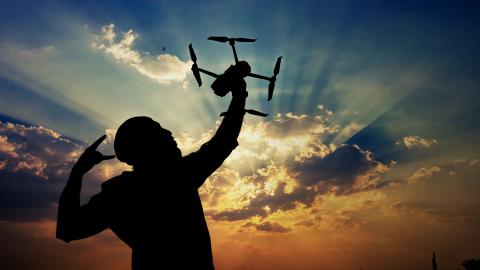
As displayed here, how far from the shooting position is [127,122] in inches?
155

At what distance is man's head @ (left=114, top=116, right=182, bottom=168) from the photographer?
12.7ft

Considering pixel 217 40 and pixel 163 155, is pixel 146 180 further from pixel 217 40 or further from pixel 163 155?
pixel 217 40

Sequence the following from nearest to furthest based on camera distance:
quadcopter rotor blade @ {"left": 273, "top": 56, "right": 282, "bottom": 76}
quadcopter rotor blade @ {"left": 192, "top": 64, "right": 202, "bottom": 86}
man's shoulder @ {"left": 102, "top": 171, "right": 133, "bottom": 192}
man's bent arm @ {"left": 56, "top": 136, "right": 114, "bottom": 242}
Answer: man's bent arm @ {"left": 56, "top": 136, "right": 114, "bottom": 242} < man's shoulder @ {"left": 102, "top": 171, "right": 133, "bottom": 192} < quadcopter rotor blade @ {"left": 192, "top": 64, "right": 202, "bottom": 86} < quadcopter rotor blade @ {"left": 273, "top": 56, "right": 282, "bottom": 76}

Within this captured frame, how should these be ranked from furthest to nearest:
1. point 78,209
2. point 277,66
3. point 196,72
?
point 277,66 → point 196,72 → point 78,209

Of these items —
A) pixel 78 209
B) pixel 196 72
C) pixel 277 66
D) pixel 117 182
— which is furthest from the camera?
pixel 277 66

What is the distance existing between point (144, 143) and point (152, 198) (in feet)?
2.15

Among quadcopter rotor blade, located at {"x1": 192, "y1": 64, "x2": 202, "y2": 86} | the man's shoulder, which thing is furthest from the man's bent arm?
quadcopter rotor blade, located at {"x1": 192, "y1": 64, "x2": 202, "y2": 86}

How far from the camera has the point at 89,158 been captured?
3510mm

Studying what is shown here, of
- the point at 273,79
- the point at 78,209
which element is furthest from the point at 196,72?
the point at 78,209

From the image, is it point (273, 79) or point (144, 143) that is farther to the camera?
point (273, 79)

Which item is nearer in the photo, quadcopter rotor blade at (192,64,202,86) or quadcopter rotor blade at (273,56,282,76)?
quadcopter rotor blade at (192,64,202,86)

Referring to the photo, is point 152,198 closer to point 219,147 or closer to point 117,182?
point 117,182

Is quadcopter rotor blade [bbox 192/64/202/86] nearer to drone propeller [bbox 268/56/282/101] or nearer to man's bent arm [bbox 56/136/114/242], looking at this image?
drone propeller [bbox 268/56/282/101]

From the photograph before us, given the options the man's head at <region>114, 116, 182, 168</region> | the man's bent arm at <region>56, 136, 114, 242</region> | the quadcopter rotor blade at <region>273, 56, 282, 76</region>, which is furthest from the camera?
the quadcopter rotor blade at <region>273, 56, 282, 76</region>
